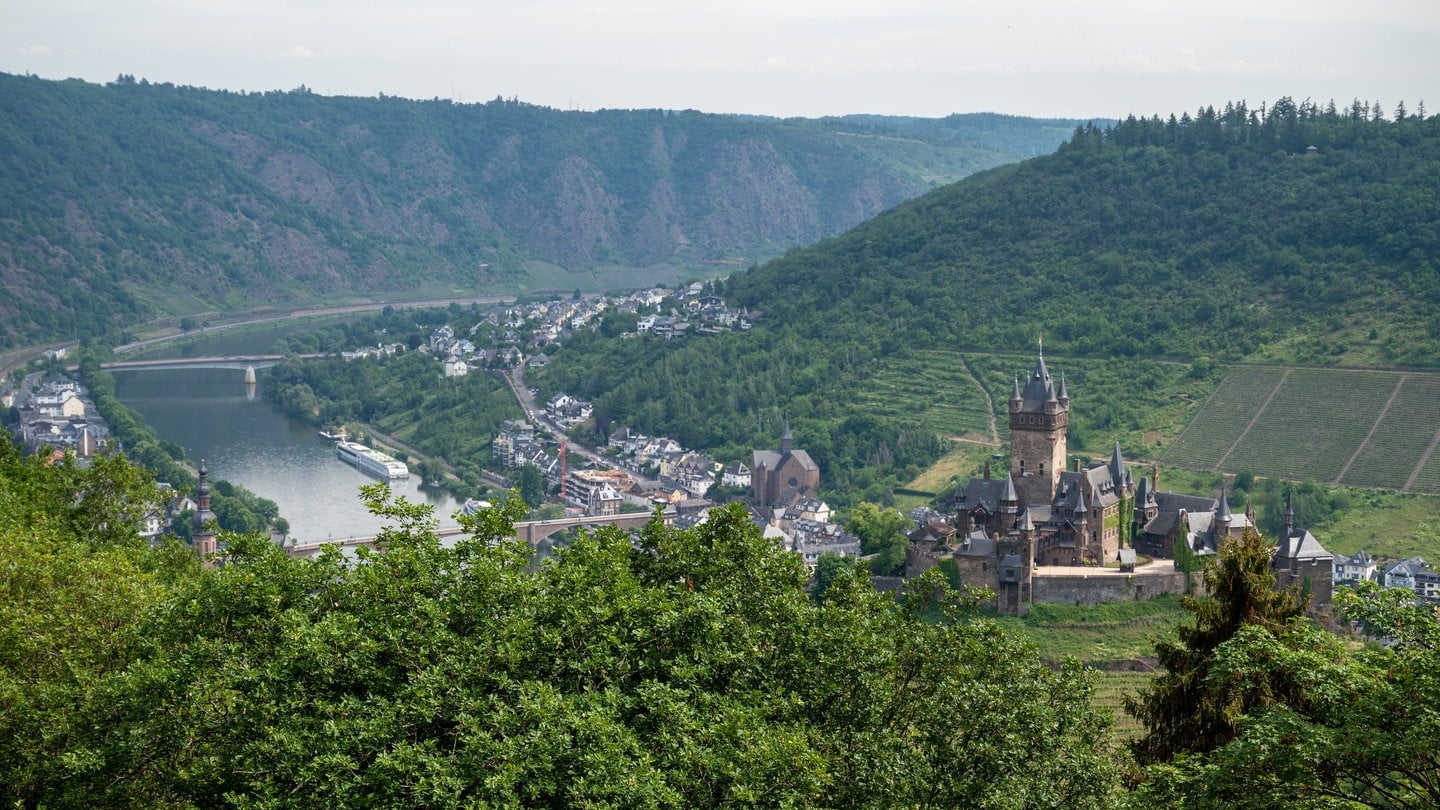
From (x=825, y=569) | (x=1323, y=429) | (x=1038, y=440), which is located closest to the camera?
(x=825, y=569)

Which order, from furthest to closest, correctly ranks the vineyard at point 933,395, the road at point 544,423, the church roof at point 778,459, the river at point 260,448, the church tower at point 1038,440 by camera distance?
the road at point 544,423
the river at point 260,448
the vineyard at point 933,395
the church roof at point 778,459
the church tower at point 1038,440

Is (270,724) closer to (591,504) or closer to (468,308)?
(591,504)

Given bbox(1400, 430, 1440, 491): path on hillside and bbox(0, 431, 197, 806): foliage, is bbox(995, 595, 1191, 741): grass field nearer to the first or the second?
bbox(1400, 430, 1440, 491): path on hillside

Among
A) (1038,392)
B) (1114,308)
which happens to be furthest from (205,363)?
(1038,392)

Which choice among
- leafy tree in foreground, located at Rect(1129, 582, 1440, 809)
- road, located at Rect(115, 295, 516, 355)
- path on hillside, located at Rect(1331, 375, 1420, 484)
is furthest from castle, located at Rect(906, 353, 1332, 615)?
road, located at Rect(115, 295, 516, 355)

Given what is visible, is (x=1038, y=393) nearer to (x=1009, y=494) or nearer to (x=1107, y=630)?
(x=1009, y=494)

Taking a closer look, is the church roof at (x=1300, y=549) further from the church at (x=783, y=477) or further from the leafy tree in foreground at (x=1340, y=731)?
the leafy tree in foreground at (x=1340, y=731)

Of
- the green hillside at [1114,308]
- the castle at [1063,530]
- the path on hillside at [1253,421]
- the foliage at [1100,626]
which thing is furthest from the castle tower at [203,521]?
the path on hillside at [1253,421]

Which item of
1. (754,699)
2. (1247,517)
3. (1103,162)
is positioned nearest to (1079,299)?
(1103,162)
